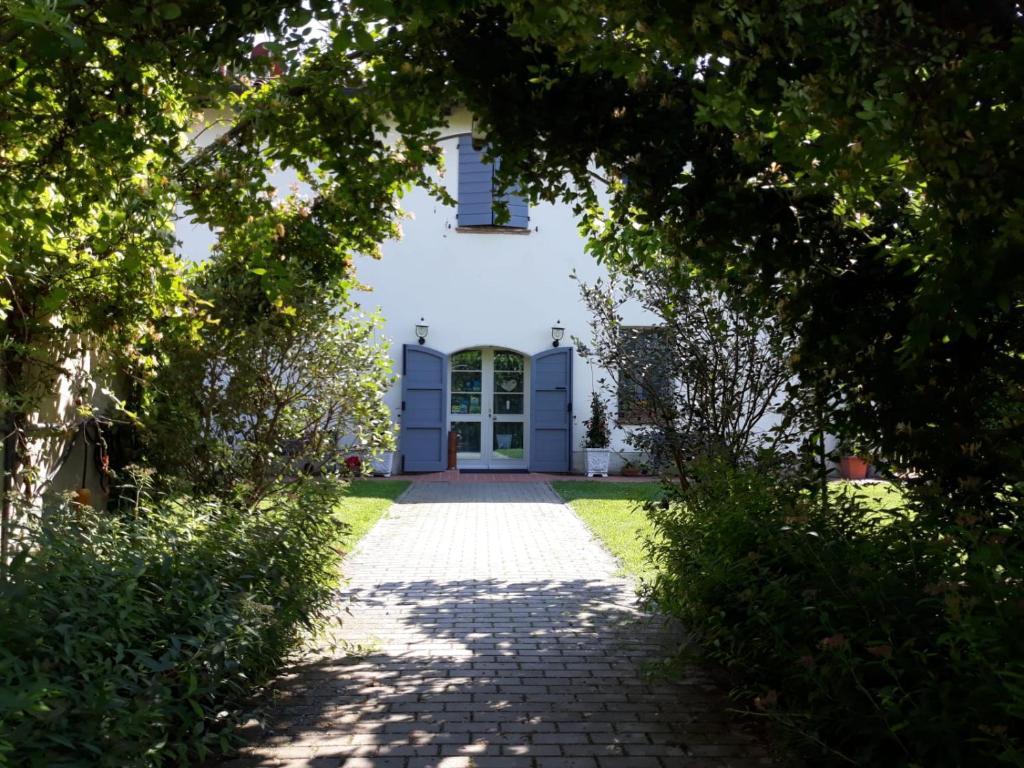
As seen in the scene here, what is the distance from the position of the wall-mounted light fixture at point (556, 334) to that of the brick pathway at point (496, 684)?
9.08m

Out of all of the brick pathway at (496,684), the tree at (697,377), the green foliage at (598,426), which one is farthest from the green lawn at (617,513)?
the green foliage at (598,426)

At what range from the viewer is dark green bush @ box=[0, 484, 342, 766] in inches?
111

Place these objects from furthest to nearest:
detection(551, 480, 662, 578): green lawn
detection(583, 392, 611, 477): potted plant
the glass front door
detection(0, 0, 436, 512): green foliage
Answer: the glass front door → detection(583, 392, 611, 477): potted plant → detection(551, 480, 662, 578): green lawn → detection(0, 0, 436, 512): green foliage

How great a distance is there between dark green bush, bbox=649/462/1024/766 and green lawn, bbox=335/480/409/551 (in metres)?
5.30

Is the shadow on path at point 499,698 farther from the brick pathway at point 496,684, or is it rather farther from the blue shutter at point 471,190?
the blue shutter at point 471,190

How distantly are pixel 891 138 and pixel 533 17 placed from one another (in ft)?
5.08

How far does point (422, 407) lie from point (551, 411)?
2437 mm

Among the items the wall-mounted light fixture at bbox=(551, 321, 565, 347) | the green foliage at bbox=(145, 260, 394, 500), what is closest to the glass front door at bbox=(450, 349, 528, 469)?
the wall-mounted light fixture at bbox=(551, 321, 565, 347)

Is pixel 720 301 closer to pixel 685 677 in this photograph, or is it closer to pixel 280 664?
pixel 685 677

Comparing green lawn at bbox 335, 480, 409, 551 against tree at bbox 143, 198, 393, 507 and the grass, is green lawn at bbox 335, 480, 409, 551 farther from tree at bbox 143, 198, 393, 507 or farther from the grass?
the grass

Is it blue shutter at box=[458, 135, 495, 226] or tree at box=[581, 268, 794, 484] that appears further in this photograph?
blue shutter at box=[458, 135, 495, 226]

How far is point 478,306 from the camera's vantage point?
58.0 feet

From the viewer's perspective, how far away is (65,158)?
4051mm

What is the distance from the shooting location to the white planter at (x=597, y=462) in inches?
685
